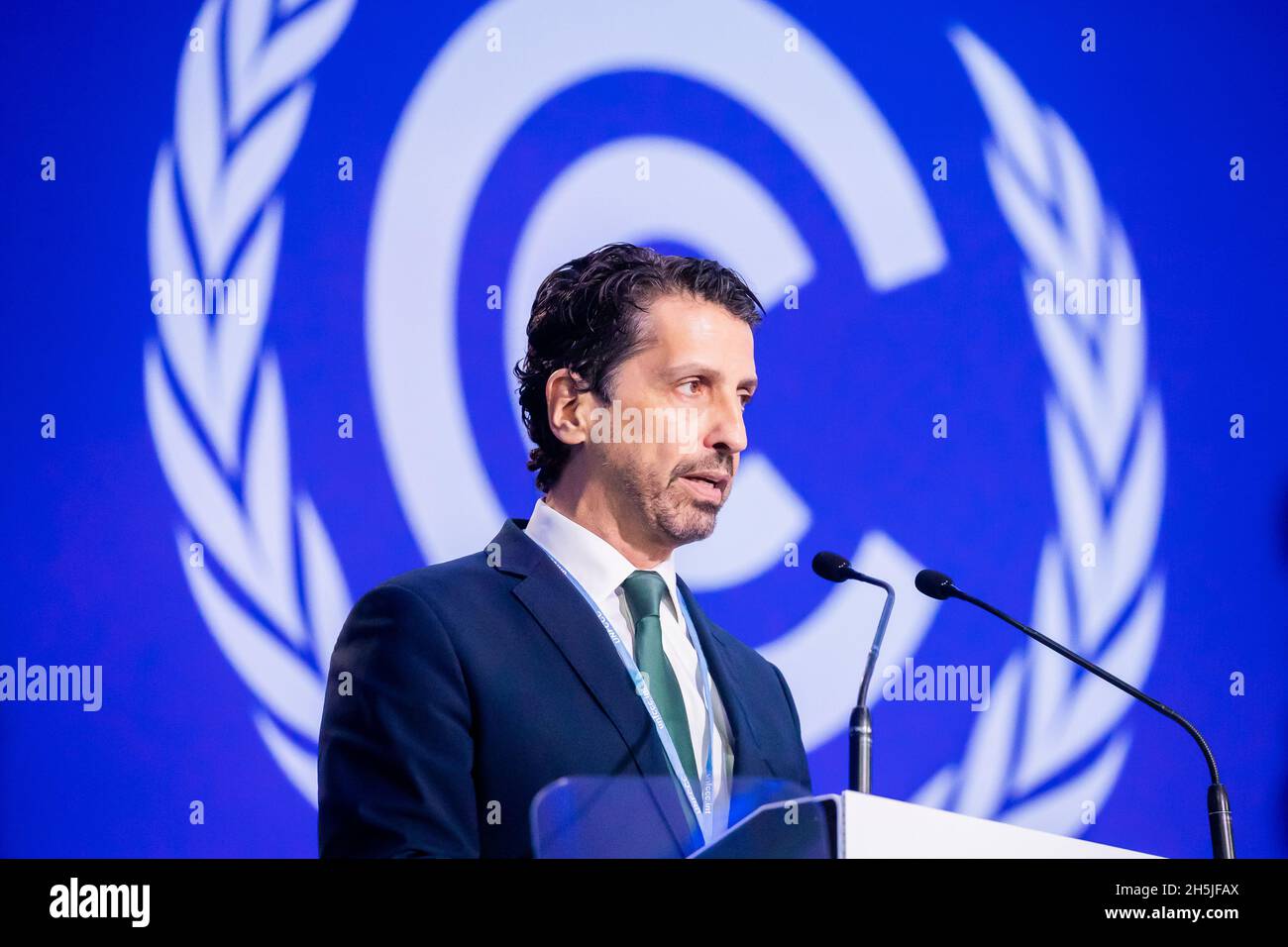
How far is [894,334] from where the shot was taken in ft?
14.6

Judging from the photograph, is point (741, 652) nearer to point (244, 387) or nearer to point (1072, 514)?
point (1072, 514)

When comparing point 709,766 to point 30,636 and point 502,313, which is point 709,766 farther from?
point 30,636

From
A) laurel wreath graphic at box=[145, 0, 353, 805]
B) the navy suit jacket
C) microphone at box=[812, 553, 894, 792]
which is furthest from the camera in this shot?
laurel wreath graphic at box=[145, 0, 353, 805]

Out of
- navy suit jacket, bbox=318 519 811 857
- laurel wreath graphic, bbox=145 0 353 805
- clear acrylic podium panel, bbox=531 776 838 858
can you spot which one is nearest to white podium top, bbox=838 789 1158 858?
clear acrylic podium panel, bbox=531 776 838 858

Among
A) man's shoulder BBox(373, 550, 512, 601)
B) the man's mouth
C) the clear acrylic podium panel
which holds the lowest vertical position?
the clear acrylic podium panel

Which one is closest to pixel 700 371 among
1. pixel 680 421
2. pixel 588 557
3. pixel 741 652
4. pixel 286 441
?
pixel 680 421

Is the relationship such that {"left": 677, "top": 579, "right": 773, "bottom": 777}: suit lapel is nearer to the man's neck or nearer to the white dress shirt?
the white dress shirt

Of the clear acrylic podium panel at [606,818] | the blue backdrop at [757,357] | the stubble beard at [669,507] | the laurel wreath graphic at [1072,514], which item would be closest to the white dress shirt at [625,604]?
the stubble beard at [669,507]

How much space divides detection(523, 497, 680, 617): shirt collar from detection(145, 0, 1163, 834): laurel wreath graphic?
94 centimetres

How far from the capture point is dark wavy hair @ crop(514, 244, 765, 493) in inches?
141

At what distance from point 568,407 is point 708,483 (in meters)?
0.48
